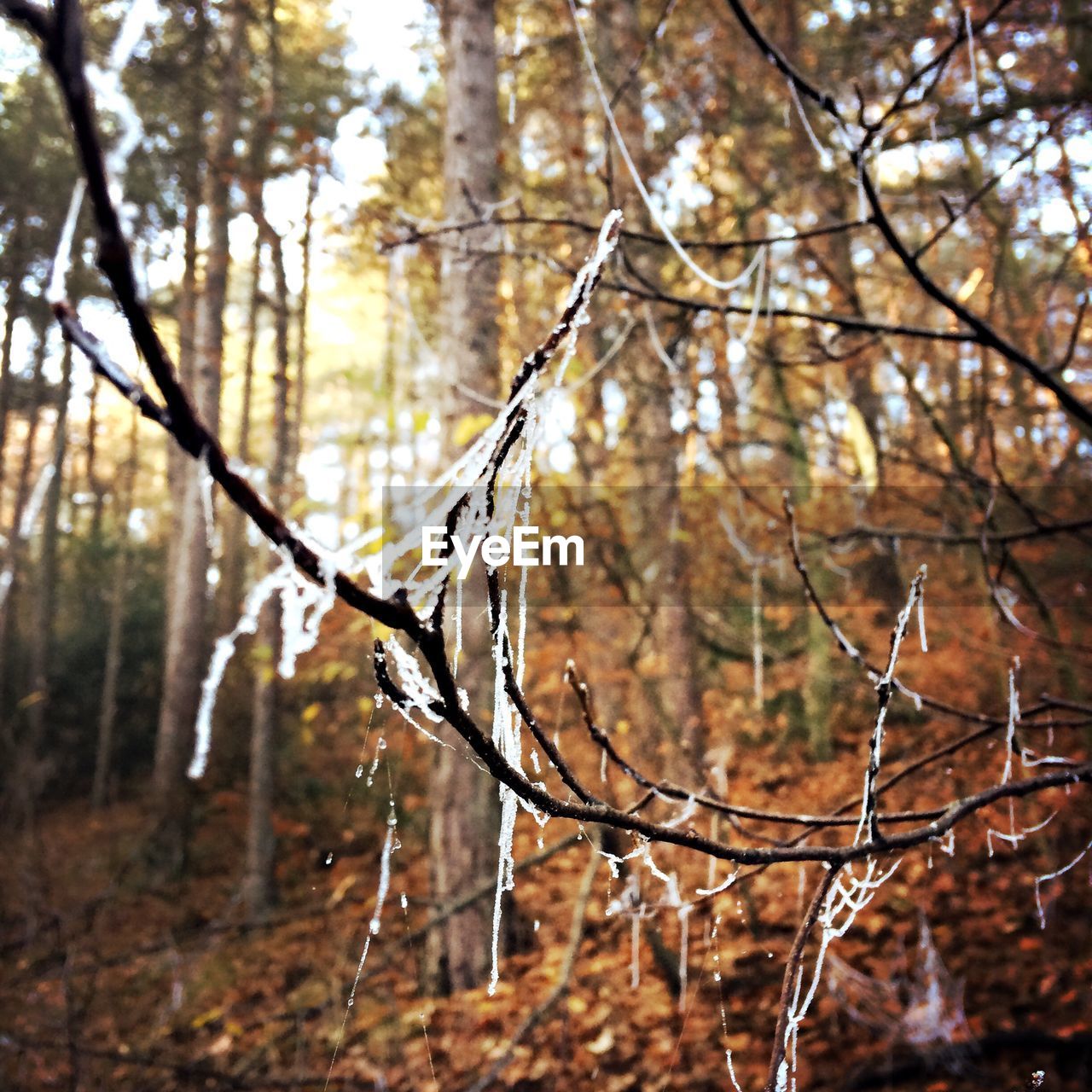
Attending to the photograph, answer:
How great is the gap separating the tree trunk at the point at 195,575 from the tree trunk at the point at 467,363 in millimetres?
4764

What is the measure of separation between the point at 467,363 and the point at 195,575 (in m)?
5.74

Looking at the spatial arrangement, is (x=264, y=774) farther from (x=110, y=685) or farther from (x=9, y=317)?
(x=9, y=317)

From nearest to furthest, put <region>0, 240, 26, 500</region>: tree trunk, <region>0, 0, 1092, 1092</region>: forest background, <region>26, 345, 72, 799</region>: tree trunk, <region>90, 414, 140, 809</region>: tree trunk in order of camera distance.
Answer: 1. <region>0, 0, 1092, 1092</region>: forest background
2. <region>26, 345, 72, 799</region>: tree trunk
3. <region>90, 414, 140, 809</region>: tree trunk
4. <region>0, 240, 26, 500</region>: tree trunk

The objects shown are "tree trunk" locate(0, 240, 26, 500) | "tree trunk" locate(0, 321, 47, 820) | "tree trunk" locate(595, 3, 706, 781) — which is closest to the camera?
"tree trunk" locate(595, 3, 706, 781)

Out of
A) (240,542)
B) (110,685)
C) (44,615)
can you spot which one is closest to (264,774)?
(110,685)

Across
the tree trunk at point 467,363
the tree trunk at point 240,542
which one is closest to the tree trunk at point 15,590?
the tree trunk at point 240,542

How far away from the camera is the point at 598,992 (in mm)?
4328

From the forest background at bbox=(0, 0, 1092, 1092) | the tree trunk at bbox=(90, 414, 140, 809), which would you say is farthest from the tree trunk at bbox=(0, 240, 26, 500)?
the tree trunk at bbox=(90, 414, 140, 809)

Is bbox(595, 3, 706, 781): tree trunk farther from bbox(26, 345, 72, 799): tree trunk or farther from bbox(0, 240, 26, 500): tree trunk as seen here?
bbox(0, 240, 26, 500): tree trunk

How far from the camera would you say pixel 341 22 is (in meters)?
11.5

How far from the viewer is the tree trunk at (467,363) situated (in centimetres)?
417

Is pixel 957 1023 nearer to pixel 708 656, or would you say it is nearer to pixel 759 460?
pixel 708 656

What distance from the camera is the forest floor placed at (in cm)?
366

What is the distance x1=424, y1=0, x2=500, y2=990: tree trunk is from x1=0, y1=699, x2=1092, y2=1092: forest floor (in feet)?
0.67
